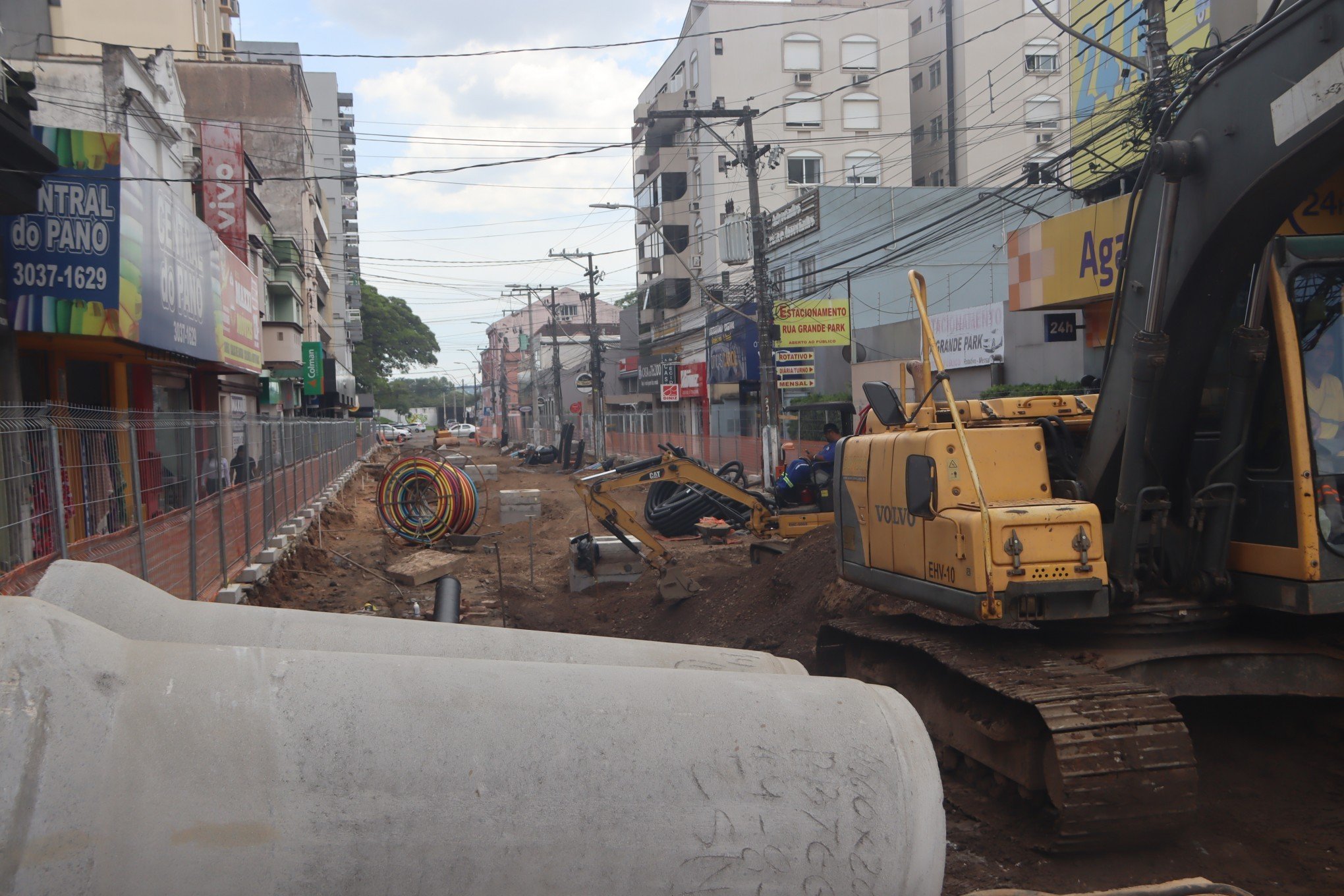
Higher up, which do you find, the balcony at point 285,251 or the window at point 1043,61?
the window at point 1043,61

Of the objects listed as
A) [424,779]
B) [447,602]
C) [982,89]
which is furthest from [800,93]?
[424,779]

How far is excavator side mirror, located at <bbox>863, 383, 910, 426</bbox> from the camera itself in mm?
6000

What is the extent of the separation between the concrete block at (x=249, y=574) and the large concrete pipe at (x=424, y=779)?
827cm

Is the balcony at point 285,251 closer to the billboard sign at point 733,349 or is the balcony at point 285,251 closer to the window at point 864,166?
the billboard sign at point 733,349

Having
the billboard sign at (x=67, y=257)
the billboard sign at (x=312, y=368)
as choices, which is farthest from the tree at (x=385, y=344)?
the billboard sign at (x=67, y=257)

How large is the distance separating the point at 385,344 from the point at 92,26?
204 feet

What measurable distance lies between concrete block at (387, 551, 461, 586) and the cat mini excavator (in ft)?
32.5

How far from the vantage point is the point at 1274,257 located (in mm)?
4918

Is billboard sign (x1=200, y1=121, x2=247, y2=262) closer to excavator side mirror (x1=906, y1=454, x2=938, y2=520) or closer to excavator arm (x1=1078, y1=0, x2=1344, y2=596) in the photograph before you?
excavator side mirror (x1=906, y1=454, x2=938, y2=520)

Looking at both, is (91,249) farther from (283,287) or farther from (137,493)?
(283,287)

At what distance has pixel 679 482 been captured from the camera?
13.6m

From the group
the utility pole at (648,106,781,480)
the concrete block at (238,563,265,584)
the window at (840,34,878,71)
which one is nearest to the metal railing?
the concrete block at (238,563,265,584)

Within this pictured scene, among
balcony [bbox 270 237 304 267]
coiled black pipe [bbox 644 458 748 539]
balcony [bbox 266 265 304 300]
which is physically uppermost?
balcony [bbox 270 237 304 267]

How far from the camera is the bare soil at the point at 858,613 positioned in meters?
4.66
